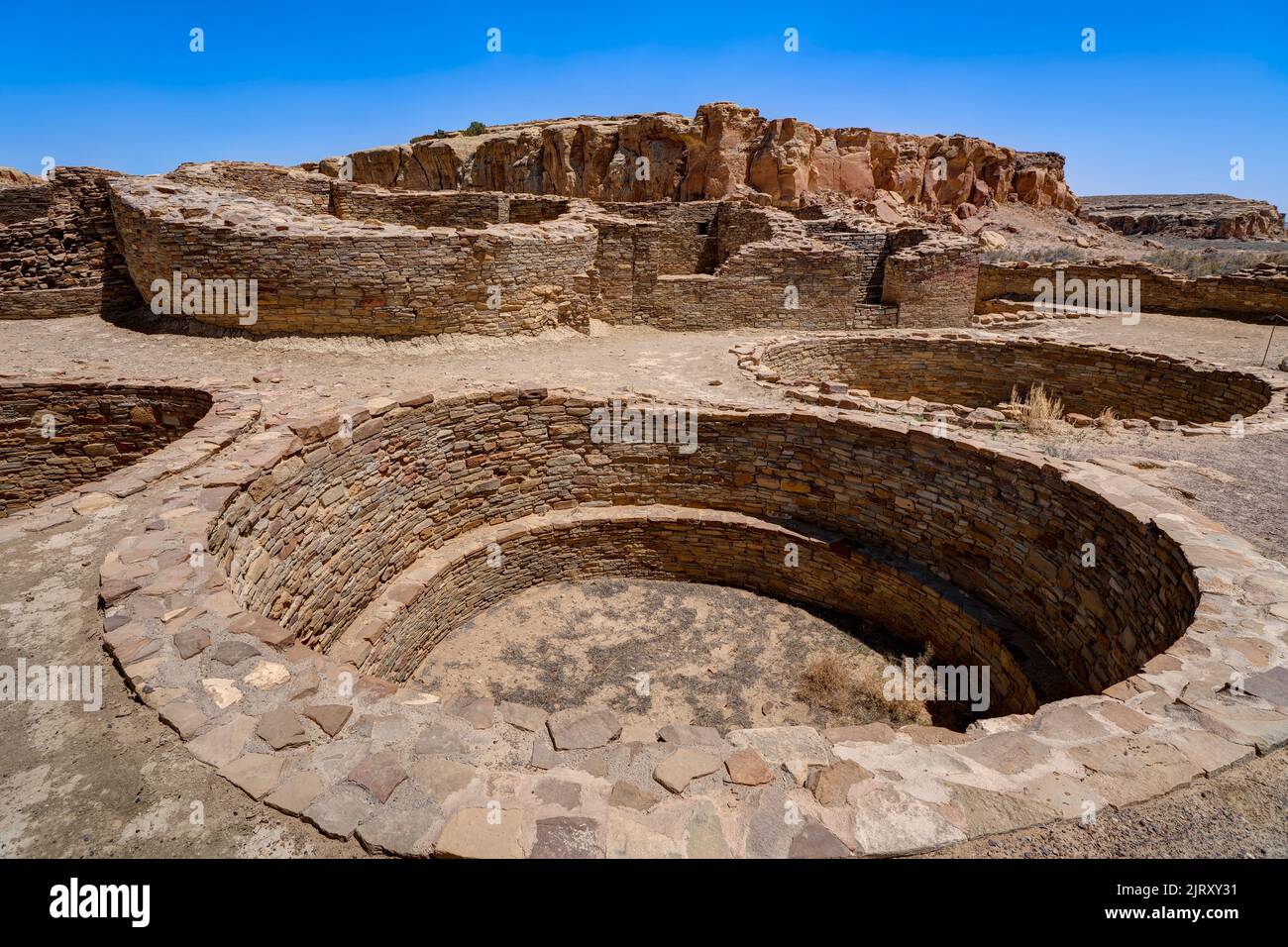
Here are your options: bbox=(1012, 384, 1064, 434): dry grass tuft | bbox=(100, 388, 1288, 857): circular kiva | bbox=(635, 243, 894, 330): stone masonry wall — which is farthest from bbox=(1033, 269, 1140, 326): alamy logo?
bbox=(100, 388, 1288, 857): circular kiva

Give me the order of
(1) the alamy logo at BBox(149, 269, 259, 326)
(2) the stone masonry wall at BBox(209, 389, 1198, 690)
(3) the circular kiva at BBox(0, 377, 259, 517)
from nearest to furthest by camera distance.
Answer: (2) the stone masonry wall at BBox(209, 389, 1198, 690) < (3) the circular kiva at BBox(0, 377, 259, 517) < (1) the alamy logo at BBox(149, 269, 259, 326)

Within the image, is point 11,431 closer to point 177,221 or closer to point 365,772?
point 177,221

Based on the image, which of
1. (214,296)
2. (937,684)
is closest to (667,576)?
(937,684)

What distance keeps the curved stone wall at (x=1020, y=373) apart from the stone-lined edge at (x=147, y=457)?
8188 millimetres

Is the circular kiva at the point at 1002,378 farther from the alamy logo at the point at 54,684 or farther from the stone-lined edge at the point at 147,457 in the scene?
the alamy logo at the point at 54,684

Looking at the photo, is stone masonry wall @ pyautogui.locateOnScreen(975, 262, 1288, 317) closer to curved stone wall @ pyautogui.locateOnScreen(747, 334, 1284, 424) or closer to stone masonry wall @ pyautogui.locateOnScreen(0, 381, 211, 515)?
curved stone wall @ pyautogui.locateOnScreen(747, 334, 1284, 424)

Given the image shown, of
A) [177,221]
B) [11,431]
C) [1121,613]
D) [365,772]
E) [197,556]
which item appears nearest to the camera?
[365,772]

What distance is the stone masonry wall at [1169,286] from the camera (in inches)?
663

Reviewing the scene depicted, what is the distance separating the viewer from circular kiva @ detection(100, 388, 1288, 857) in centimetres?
285

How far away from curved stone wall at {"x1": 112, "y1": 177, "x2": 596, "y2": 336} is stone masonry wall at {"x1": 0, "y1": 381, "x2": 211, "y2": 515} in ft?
11.5
